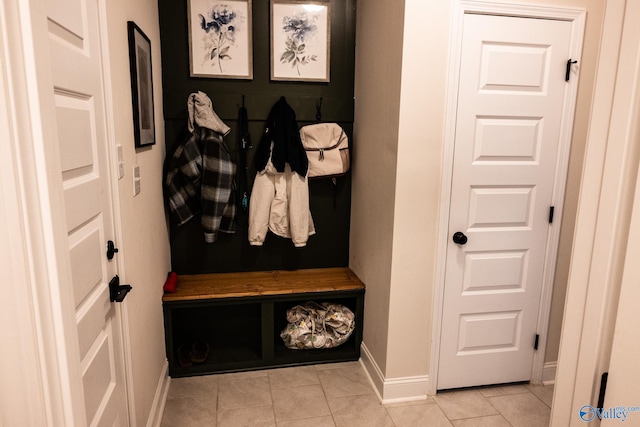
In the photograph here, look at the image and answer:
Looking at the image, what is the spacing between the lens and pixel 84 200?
130 centimetres

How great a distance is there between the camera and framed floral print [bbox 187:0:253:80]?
9.02ft

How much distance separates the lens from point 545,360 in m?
2.69

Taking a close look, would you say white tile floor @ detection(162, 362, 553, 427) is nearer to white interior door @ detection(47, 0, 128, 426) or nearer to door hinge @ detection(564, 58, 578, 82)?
white interior door @ detection(47, 0, 128, 426)

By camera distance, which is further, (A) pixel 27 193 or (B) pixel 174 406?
(B) pixel 174 406

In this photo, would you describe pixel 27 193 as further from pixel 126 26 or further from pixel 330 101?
pixel 330 101

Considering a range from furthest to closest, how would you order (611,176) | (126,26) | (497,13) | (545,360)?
(545,360), (497,13), (126,26), (611,176)

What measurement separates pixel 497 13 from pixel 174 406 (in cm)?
277

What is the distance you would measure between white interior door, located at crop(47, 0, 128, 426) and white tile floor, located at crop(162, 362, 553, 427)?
873 millimetres

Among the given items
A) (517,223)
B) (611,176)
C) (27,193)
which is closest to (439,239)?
(517,223)

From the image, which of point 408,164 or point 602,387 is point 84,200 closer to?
point 602,387

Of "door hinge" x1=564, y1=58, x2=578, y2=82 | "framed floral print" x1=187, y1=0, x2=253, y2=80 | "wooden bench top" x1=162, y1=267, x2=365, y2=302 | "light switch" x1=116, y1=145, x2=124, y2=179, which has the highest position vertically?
"framed floral print" x1=187, y1=0, x2=253, y2=80

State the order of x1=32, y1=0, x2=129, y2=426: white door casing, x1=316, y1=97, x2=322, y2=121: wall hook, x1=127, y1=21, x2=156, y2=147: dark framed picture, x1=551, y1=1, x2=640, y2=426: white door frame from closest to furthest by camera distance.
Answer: x1=551, y1=1, x2=640, y2=426: white door frame, x1=32, y1=0, x2=129, y2=426: white door casing, x1=127, y1=21, x2=156, y2=147: dark framed picture, x1=316, y1=97, x2=322, y2=121: wall hook

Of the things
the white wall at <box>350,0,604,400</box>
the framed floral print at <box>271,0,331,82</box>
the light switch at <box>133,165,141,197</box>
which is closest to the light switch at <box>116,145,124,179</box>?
the light switch at <box>133,165,141,197</box>

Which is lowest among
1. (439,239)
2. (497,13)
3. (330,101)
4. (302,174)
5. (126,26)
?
(439,239)
